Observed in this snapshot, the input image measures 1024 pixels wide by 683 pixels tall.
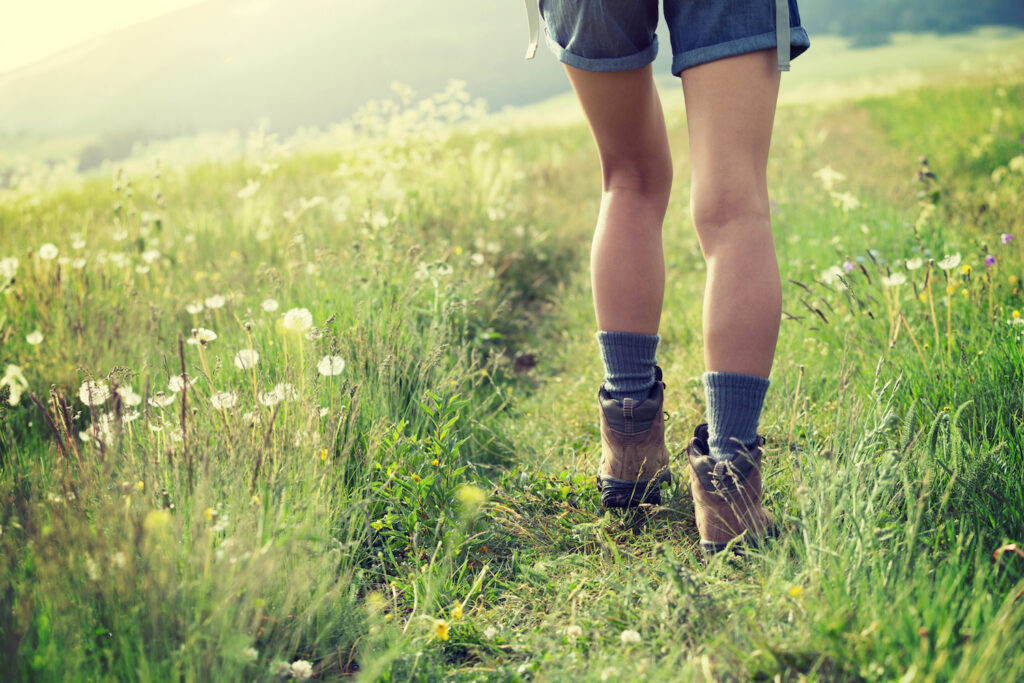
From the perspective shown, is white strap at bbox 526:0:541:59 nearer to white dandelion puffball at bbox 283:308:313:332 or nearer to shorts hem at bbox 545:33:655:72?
shorts hem at bbox 545:33:655:72

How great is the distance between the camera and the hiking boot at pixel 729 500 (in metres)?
1.36

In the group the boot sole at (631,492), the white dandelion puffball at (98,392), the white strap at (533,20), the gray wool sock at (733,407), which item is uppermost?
the white strap at (533,20)

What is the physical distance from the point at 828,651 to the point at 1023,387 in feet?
3.58

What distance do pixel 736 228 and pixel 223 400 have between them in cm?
114

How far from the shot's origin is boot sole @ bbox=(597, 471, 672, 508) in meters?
1.65

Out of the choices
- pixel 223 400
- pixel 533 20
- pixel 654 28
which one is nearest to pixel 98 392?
pixel 223 400

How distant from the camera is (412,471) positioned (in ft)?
5.54

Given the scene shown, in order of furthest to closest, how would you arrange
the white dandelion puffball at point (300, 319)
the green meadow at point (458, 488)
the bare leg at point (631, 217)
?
the white dandelion puffball at point (300, 319) → the bare leg at point (631, 217) → the green meadow at point (458, 488)

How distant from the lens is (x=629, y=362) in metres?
1.64

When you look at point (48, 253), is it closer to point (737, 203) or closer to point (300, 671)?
point (300, 671)

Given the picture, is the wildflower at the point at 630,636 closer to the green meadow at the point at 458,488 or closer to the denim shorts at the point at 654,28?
the green meadow at the point at 458,488

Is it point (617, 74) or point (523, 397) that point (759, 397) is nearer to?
point (617, 74)

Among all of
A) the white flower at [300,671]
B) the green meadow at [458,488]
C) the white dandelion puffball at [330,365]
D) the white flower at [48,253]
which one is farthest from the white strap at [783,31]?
the white flower at [48,253]

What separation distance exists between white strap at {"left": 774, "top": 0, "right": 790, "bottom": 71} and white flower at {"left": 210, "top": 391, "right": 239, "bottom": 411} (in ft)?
4.19
